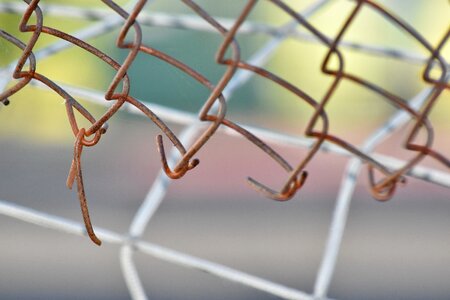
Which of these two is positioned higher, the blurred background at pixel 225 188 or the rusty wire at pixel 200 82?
the blurred background at pixel 225 188

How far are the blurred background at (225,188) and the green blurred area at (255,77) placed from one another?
1cm

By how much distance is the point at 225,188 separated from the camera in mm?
6250

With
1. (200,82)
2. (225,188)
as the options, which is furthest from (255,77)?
(200,82)

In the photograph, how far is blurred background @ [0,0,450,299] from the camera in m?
4.08

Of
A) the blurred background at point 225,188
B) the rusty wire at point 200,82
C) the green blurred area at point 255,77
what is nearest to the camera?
the rusty wire at point 200,82

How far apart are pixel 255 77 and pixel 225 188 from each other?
0.77 metres

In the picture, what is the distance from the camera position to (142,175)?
6.44 m

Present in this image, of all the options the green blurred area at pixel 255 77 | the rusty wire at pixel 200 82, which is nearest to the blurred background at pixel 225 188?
the green blurred area at pixel 255 77

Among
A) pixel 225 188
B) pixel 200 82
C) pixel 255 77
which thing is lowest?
pixel 200 82

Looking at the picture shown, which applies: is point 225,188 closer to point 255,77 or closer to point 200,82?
point 255,77

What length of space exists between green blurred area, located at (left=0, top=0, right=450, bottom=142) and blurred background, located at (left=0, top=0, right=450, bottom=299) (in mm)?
14

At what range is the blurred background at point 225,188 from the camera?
4.08 metres

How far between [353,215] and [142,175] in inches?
68.2

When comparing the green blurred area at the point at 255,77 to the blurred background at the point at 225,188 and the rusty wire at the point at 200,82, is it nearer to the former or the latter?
the blurred background at the point at 225,188
